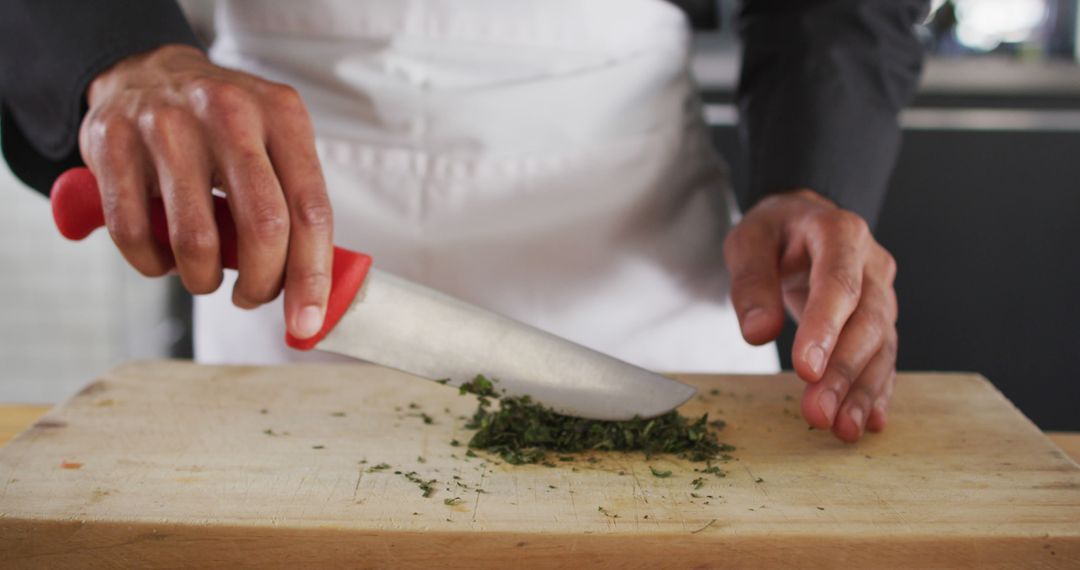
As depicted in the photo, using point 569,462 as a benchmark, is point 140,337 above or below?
below

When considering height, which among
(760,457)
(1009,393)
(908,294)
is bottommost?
(1009,393)

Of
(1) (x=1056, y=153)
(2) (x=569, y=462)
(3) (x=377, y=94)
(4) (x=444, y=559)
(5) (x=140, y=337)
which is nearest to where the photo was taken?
(4) (x=444, y=559)

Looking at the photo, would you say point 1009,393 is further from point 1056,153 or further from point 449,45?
point 449,45

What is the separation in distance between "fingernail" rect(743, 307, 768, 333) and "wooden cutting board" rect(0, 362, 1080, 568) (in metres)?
0.08

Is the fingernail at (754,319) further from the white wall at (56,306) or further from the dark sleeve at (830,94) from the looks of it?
the white wall at (56,306)

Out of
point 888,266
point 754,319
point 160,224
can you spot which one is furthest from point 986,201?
point 160,224

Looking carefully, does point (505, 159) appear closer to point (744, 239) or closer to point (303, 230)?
point (744, 239)

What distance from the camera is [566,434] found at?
3.09 feet

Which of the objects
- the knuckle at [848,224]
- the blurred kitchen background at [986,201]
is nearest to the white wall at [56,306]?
the blurred kitchen background at [986,201]

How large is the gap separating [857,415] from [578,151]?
1.63 feet

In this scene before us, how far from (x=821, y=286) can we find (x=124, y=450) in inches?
25.5

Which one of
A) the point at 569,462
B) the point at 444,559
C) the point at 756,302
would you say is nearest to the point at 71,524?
the point at 444,559

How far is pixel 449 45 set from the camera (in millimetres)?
1234

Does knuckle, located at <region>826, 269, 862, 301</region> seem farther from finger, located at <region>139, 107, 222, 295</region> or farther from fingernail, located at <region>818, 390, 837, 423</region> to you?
finger, located at <region>139, 107, 222, 295</region>
